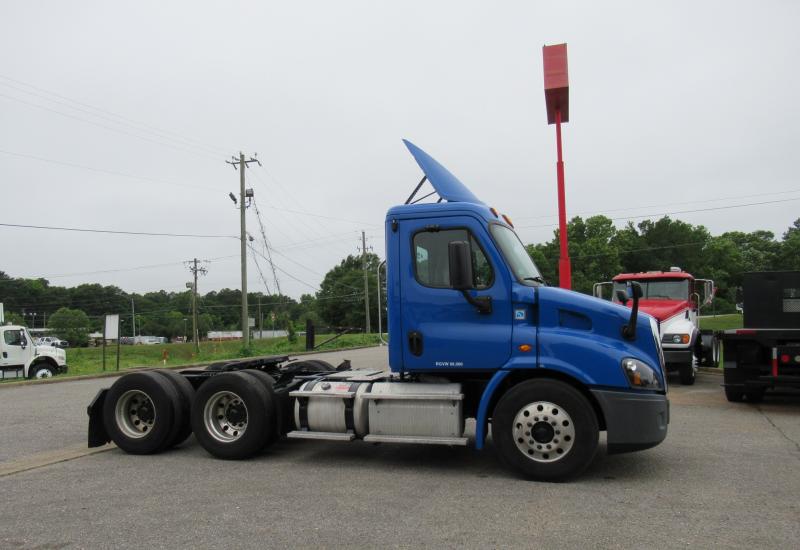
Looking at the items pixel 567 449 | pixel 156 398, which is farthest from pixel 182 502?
pixel 567 449

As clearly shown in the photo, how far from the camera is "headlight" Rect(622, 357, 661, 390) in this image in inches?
217

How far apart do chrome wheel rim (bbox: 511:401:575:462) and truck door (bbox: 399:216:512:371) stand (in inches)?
20.8

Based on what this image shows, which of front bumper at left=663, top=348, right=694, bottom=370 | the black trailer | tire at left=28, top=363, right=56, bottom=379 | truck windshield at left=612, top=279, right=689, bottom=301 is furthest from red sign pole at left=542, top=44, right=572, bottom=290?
tire at left=28, top=363, right=56, bottom=379

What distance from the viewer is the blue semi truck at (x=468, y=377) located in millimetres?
5551

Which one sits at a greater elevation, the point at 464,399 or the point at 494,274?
the point at 494,274

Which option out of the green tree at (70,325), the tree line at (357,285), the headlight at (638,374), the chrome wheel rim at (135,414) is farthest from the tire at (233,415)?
the green tree at (70,325)

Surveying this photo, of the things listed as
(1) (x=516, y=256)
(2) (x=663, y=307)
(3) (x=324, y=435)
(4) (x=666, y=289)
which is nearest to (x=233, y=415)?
(3) (x=324, y=435)

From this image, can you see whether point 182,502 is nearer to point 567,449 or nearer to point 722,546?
point 567,449

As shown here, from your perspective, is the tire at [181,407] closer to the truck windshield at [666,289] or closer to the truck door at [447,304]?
the truck door at [447,304]

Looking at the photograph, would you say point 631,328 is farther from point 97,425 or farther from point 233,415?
point 97,425

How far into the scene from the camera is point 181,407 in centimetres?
698

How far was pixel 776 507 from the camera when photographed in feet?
15.7

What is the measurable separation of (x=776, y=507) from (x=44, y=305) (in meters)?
124

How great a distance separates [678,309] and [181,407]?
11221mm
